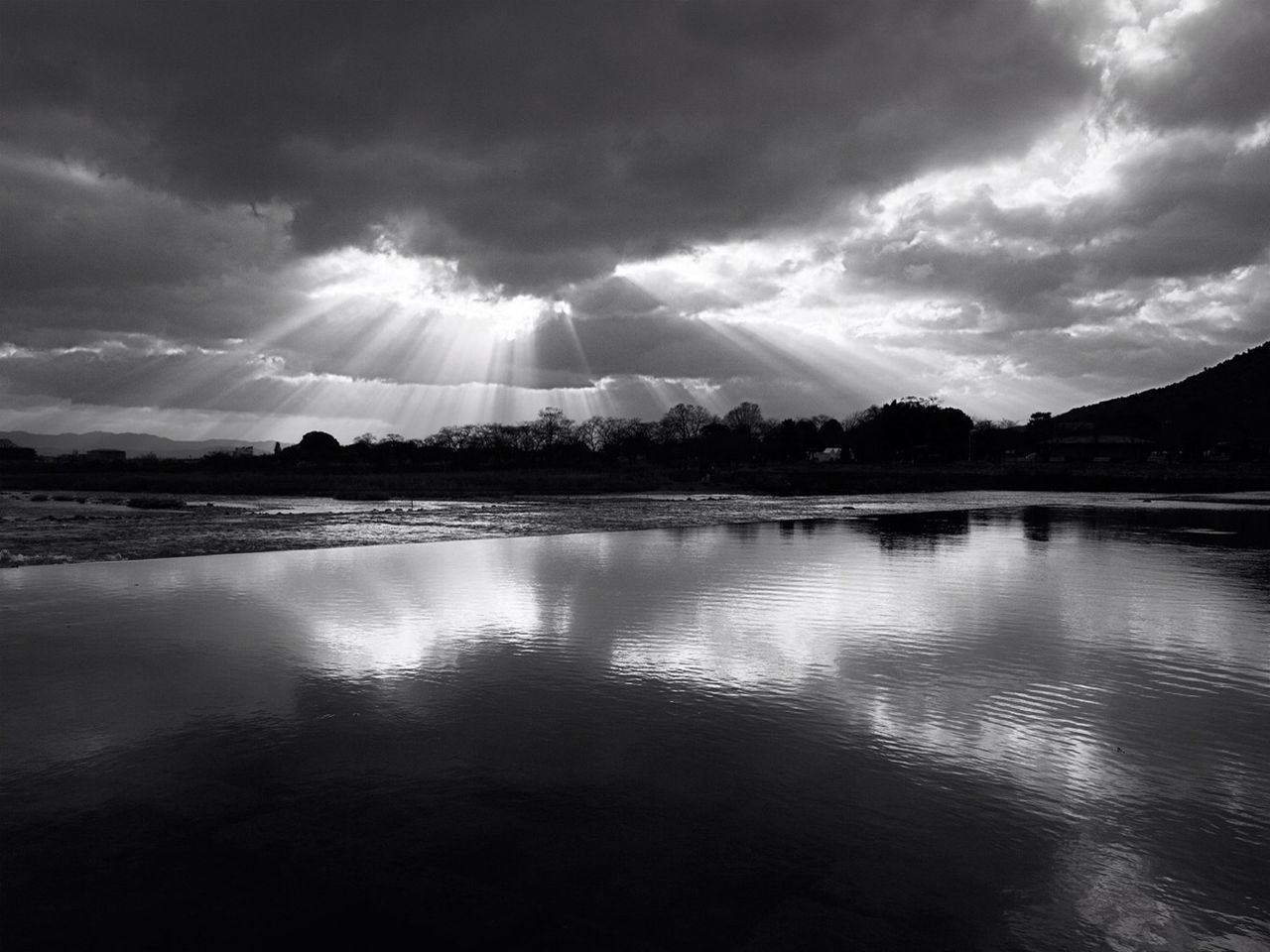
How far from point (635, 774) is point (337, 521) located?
3576cm

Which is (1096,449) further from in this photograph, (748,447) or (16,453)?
(16,453)

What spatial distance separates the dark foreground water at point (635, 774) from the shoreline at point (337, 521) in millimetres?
12281

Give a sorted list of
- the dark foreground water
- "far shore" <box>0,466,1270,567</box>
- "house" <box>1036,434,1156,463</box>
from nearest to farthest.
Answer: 1. the dark foreground water
2. "far shore" <box>0,466,1270,567</box>
3. "house" <box>1036,434,1156,463</box>

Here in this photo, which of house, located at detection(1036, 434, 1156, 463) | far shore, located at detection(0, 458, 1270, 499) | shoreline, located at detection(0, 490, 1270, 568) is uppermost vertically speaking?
house, located at detection(1036, 434, 1156, 463)

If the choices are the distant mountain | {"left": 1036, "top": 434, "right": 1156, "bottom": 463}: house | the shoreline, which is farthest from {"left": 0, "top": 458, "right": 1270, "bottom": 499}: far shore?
{"left": 1036, "top": 434, "right": 1156, "bottom": 463}: house

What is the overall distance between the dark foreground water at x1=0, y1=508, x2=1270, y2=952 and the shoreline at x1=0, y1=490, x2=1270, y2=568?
12281 mm

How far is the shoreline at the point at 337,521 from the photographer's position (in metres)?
27.0

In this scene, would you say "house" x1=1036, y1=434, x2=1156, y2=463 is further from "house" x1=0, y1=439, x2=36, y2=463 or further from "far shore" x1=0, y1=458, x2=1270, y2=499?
"house" x1=0, y1=439, x2=36, y2=463

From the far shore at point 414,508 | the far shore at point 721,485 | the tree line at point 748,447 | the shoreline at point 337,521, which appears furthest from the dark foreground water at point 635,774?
the tree line at point 748,447

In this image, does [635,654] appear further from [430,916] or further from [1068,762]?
[430,916]

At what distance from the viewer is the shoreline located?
27.0 metres

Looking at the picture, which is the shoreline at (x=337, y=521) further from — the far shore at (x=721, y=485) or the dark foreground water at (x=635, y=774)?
the far shore at (x=721, y=485)

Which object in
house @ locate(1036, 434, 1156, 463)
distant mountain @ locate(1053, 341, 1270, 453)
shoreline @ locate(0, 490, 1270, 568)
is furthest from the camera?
house @ locate(1036, 434, 1156, 463)

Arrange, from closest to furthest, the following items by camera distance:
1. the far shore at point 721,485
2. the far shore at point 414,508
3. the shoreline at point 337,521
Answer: the shoreline at point 337,521
the far shore at point 414,508
the far shore at point 721,485
